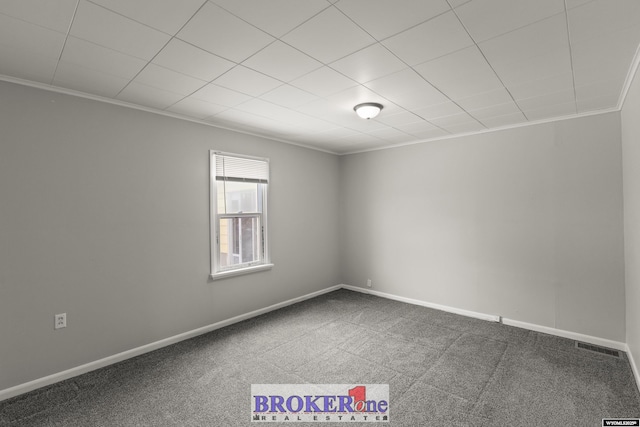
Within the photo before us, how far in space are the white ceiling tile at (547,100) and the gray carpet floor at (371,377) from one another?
2.50 meters

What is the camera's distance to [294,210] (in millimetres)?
4785

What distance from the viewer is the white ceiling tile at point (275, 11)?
1.55 metres

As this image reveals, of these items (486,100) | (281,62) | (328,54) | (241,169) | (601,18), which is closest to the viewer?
(601,18)

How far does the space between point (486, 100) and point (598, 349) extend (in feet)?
9.21

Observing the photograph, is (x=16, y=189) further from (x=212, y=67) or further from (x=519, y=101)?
(x=519, y=101)

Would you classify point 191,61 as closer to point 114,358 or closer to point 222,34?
point 222,34

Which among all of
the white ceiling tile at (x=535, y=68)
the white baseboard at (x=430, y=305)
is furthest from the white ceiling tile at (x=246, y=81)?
the white baseboard at (x=430, y=305)

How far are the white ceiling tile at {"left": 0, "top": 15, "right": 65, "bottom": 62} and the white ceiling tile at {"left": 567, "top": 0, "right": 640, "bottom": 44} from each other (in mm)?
2931

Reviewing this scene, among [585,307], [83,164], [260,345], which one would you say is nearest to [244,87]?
[83,164]

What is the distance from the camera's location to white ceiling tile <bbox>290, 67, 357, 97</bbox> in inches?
93.1

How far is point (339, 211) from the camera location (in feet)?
18.5

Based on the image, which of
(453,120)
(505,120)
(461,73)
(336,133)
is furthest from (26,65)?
(505,120)

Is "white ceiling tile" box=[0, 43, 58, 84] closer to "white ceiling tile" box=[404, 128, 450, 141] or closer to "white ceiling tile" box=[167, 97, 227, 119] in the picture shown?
"white ceiling tile" box=[167, 97, 227, 119]

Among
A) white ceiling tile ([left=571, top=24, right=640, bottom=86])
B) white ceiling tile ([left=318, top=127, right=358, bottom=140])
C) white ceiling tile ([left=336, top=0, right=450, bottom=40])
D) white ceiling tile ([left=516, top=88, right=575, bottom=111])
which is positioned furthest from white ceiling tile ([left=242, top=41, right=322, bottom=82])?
white ceiling tile ([left=516, top=88, right=575, bottom=111])
